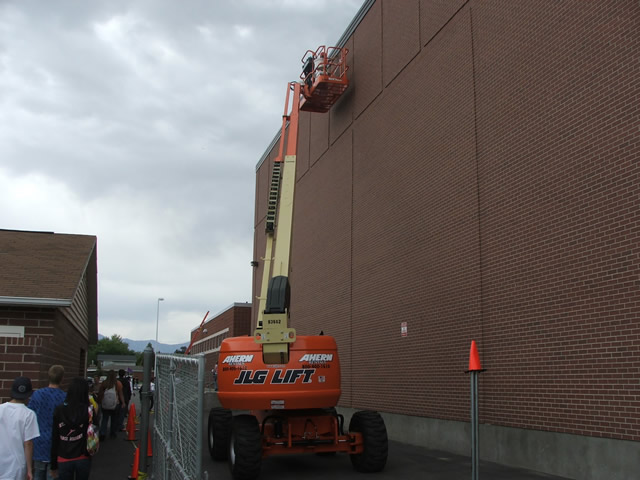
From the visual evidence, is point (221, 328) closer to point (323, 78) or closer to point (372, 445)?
point (323, 78)

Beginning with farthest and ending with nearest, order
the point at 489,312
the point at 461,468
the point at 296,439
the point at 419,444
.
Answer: the point at 419,444 → the point at 489,312 → the point at 461,468 → the point at 296,439

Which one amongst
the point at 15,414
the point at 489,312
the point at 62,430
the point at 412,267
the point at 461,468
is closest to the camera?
the point at 15,414

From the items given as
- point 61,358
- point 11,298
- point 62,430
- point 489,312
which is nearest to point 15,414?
point 62,430

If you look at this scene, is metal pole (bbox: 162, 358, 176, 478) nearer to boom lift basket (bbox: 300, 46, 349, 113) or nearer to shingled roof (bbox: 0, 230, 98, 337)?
shingled roof (bbox: 0, 230, 98, 337)

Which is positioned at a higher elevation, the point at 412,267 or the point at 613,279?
the point at 412,267

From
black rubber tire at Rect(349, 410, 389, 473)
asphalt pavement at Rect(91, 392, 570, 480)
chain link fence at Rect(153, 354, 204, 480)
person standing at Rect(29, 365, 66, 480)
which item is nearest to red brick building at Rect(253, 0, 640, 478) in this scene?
asphalt pavement at Rect(91, 392, 570, 480)

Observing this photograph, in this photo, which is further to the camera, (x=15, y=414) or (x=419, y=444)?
(x=419, y=444)

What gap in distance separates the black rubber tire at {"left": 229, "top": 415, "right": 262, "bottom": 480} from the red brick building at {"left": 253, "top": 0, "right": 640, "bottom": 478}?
15.1ft

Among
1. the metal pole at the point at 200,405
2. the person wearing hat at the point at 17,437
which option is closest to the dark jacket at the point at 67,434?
the person wearing hat at the point at 17,437

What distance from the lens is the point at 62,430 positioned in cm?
648

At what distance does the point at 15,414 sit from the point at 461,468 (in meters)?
7.74

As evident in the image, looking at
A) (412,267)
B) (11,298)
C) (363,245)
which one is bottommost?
(11,298)

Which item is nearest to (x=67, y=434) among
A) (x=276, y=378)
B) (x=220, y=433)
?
(x=276, y=378)

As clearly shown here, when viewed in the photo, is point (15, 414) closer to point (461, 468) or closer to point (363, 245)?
point (461, 468)
